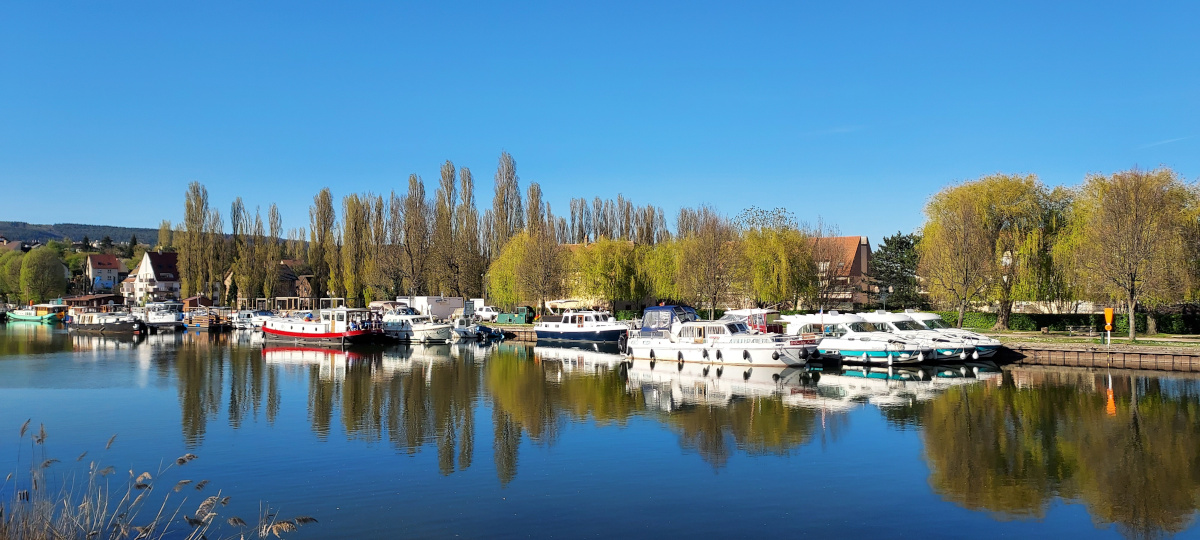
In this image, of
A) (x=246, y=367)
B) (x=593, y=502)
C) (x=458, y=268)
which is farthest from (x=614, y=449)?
(x=458, y=268)

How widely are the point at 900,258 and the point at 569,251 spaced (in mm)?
23629

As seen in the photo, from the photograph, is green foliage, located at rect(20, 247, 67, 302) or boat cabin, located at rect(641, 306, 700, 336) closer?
boat cabin, located at rect(641, 306, 700, 336)

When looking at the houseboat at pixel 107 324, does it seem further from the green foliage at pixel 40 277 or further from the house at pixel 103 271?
the house at pixel 103 271

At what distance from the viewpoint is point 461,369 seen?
3300cm

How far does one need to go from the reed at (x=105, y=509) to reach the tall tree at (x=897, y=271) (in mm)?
46927

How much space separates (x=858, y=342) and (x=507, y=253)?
32.8 m

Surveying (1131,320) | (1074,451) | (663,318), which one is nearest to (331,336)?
(663,318)

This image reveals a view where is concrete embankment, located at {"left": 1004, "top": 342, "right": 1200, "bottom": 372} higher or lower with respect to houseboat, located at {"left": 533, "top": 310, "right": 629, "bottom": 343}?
lower

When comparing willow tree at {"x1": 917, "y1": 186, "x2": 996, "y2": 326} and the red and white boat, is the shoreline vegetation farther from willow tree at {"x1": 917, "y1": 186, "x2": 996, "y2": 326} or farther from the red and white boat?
the red and white boat

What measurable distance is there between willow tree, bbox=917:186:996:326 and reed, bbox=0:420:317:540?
36.2 m

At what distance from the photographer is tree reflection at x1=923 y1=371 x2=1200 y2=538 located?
1227cm

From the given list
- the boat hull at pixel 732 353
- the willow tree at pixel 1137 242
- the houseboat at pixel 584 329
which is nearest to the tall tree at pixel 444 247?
the houseboat at pixel 584 329

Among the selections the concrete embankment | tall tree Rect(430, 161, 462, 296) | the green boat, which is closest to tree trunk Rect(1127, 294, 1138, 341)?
the concrete embankment

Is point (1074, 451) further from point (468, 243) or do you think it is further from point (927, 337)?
point (468, 243)
